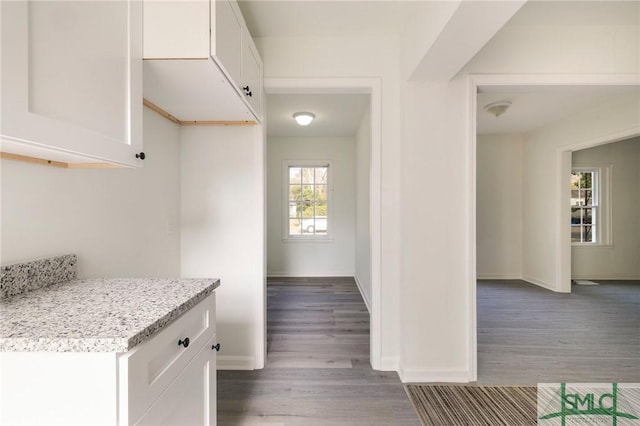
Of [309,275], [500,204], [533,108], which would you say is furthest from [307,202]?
[533,108]

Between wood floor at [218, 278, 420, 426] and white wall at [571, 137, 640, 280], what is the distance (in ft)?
15.3

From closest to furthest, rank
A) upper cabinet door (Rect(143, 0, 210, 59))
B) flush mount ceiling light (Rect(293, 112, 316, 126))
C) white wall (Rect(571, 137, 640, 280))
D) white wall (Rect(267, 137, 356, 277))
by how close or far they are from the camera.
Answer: upper cabinet door (Rect(143, 0, 210, 59))
flush mount ceiling light (Rect(293, 112, 316, 126))
white wall (Rect(571, 137, 640, 280))
white wall (Rect(267, 137, 356, 277))

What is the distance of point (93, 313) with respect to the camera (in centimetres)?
79

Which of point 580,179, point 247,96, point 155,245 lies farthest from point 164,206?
point 580,179

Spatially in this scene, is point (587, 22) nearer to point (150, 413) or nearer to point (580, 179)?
point (150, 413)

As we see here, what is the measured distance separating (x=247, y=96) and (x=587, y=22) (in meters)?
2.37

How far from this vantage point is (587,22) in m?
1.90

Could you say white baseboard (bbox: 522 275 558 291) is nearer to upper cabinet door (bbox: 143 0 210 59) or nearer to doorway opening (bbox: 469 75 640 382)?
doorway opening (bbox: 469 75 640 382)

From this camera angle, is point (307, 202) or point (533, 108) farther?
point (307, 202)

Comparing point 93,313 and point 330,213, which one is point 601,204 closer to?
point 330,213

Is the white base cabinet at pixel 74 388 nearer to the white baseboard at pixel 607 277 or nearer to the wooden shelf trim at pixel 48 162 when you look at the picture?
the wooden shelf trim at pixel 48 162

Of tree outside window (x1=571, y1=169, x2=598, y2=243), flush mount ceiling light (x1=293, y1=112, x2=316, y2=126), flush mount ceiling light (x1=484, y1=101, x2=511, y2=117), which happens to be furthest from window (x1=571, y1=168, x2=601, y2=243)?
flush mount ceiling light (x1=293, y1=112, x2=316, y2=126)

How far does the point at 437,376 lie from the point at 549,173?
13.5ft

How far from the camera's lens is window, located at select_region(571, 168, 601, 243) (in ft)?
16.0
